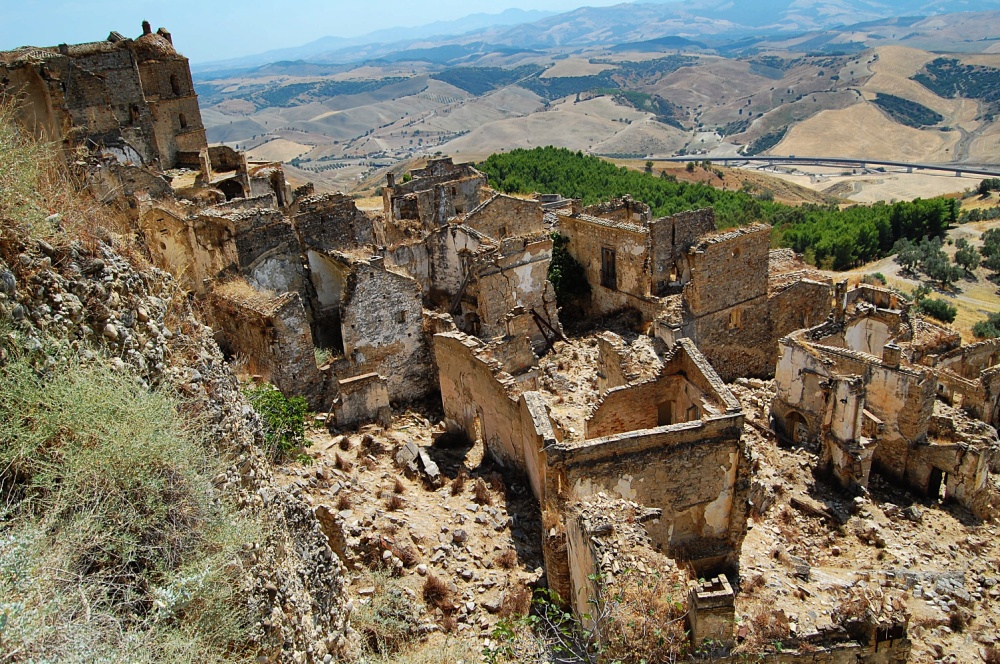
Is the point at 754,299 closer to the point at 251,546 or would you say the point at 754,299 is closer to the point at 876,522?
the point at 876,522

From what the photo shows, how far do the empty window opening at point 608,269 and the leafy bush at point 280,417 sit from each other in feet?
37.2

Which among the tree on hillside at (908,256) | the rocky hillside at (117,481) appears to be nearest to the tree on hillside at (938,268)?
the tree on hillside at (908,256)

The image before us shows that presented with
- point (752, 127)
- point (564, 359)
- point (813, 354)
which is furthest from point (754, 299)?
point (752, 127)

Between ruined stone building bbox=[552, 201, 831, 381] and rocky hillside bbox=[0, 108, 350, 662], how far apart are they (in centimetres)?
1388

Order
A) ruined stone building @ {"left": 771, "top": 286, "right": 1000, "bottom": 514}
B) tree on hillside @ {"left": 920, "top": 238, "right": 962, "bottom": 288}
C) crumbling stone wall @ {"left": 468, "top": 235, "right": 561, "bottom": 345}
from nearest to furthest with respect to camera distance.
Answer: ruined stone building @ {"left": 771, "top": 286, "right": 1000, "bottom": 514}, crumbling stone wall @ {"left": 468, "top": 235, "right": 561, "bottom": 345}, tree on hillside @ {"left": 920, "top": 238, "right": 962, "bottom": 288}

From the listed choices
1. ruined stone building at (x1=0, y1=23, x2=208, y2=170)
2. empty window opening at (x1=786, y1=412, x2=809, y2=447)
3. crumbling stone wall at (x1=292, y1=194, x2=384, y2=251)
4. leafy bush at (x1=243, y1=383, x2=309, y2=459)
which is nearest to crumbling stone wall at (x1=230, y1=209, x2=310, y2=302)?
crumbling stone wall at (x1=292, y1=194, x2=384, y2=251)

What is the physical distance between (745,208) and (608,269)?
94.6 ft

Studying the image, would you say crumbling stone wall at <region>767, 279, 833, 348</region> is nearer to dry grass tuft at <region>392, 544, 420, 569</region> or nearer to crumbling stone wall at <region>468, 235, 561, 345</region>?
crumbling stone wall at <region>468, 235, 561, 345</region>

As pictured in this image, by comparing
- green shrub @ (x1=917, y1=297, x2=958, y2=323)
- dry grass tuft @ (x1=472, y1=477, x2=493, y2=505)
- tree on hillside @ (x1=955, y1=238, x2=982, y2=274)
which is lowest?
tree on hillside @ (x1=955, y1=238, x2=982, y2=274)

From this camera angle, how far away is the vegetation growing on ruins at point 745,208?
38.4m

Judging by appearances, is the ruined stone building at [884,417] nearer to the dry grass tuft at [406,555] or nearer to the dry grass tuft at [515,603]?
the dry grass tuft at [515,603]

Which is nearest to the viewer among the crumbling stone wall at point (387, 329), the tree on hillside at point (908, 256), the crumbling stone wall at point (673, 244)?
the crumbling stone wall at point (387, 329)

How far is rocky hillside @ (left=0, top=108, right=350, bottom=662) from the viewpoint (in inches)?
173

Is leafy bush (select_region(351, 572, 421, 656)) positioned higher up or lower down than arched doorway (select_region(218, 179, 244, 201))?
lower down
